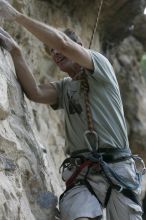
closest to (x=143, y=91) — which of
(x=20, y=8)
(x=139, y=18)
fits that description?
(x=139, y=18)

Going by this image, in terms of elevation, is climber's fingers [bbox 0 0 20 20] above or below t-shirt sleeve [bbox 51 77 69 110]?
above

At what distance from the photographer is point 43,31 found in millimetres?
3871

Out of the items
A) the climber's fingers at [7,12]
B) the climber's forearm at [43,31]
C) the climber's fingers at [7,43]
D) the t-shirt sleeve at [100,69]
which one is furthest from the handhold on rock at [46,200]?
the climber's fingers at [7,12]

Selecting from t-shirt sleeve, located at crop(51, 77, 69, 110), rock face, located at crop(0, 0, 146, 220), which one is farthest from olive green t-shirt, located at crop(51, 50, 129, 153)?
rock face, located at crop(0, 0, 146, 220)

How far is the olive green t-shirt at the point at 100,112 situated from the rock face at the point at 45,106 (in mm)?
378

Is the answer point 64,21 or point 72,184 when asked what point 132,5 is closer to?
point 64,21

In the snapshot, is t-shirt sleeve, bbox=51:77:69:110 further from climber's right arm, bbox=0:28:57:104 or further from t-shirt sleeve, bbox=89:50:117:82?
t-shirt sleeve, bbox=89:50:117:82

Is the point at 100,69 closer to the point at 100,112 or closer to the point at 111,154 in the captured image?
the point at 100,112

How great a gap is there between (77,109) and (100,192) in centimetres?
74

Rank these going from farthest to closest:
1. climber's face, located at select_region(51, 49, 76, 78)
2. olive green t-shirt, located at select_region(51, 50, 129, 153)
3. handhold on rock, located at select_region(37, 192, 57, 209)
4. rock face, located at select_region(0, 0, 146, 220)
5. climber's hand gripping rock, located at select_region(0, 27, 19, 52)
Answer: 1. climber's face, located at select_region(51, 49, 76, 78)
2. climber's hand gripping rock, located at select_region(0, 27, 19, 52)
3. olive green t-shirt, located at select_region(51, 50, 129, 153)
4. handhold on rock, located at select_region(37, 192, 57, 209)
5. rock face, located at select_region(0, 0, 146, 220)

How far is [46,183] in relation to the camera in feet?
13.8

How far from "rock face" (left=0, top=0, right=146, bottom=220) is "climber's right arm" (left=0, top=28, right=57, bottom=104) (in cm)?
8

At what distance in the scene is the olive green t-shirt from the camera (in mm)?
4109

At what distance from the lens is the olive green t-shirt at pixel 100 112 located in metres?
4.11
